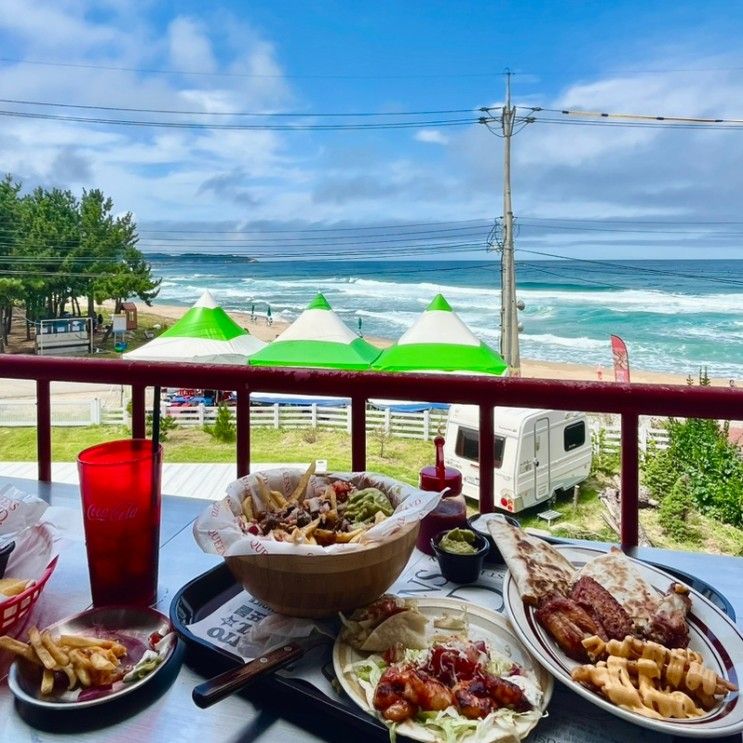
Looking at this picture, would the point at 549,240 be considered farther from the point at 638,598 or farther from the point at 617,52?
the point at 638,598

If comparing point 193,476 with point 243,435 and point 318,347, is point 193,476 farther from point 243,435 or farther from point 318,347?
point 243,435

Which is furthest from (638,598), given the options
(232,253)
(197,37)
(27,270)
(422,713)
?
(232,253)

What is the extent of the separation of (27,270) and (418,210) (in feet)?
135

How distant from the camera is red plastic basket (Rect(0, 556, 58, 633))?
2.36 ft

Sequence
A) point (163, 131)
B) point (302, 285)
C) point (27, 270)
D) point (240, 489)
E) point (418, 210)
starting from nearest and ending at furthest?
point (240, 489), point (27, 270), point (302, 285), point (163, 131), point (418, 210)

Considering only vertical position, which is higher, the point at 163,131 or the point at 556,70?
the point at 556,70

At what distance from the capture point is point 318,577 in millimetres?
681

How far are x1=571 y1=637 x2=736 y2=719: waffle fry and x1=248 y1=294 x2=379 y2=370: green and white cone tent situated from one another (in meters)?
6.25

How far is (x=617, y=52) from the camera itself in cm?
4400

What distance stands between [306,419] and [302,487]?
34.9 ft

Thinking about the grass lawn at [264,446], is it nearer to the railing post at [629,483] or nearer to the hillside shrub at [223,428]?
the hillside shrub at [223,428]

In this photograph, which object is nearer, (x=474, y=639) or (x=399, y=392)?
(x=474, y=639)

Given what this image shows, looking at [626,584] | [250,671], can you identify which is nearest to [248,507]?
[250,671]

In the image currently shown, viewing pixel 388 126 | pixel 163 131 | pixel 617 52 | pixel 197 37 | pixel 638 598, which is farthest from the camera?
pixel 388 126
